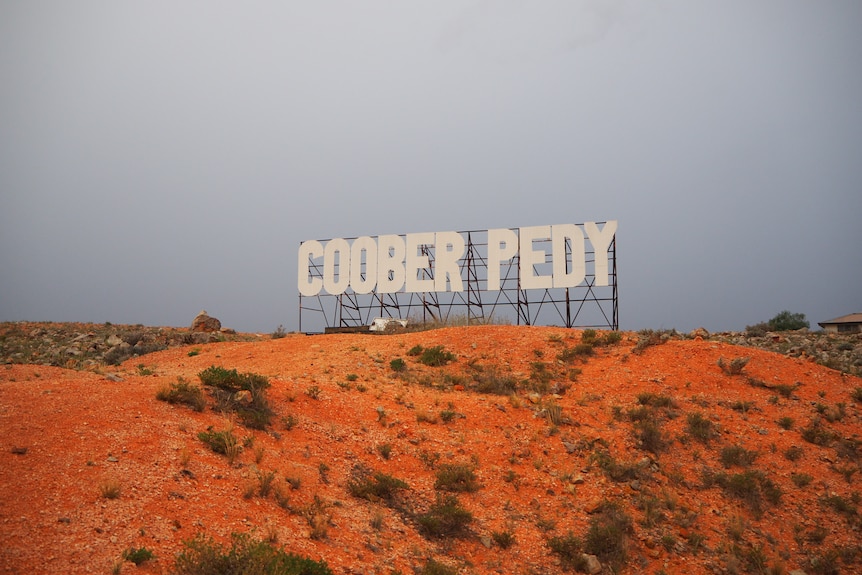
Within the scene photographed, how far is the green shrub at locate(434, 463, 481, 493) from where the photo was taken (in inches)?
576

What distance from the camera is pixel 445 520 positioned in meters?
13.1

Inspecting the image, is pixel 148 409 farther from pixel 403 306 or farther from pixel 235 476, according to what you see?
pixel 403 306

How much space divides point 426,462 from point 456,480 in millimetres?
1085

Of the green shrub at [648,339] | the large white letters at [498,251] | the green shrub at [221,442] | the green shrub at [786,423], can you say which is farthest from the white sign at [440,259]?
the green shrub at [221,442]

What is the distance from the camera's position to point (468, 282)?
35.9 metres

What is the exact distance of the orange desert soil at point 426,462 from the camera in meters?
10.4

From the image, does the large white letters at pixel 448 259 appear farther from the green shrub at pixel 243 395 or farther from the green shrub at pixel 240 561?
the green shrub at pixel 240 561

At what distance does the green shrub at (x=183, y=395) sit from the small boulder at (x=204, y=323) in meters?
22.9

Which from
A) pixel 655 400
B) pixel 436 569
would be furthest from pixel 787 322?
pixel 436 569

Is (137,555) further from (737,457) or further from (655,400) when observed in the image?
(655,400)

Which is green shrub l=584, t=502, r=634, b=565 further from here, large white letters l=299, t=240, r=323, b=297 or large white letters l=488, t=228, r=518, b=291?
large white letters l=299, t=240, r=323, b=297

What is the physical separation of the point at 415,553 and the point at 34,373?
12845 millimetres

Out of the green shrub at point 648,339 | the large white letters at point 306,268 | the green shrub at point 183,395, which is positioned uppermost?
the large white letters at point 306,268

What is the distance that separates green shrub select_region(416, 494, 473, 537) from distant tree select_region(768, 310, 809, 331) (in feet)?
125
